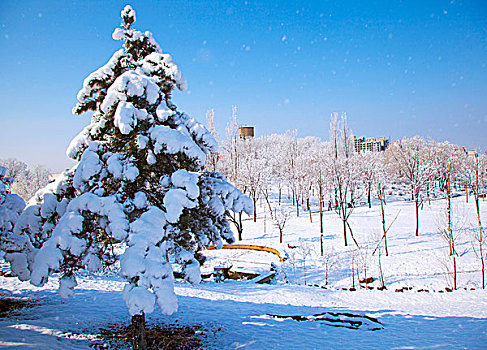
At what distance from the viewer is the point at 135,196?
19.6 feet

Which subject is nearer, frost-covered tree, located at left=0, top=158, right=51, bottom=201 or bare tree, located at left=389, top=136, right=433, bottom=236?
bare tree, located at left=389, top=136, right=433, bottom=236

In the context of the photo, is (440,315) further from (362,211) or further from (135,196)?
(362,211)

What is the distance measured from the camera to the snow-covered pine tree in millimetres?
5191

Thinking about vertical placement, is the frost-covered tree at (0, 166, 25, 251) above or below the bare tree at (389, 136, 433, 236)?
below

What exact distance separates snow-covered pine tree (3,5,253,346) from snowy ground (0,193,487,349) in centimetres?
268

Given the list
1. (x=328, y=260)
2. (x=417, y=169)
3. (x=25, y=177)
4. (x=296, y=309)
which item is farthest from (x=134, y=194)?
(x=25, y=177)

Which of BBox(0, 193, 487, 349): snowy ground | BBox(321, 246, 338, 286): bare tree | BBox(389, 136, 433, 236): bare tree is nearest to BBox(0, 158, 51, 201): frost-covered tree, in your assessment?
BBox(0, 193, 487, 349): snowy ground

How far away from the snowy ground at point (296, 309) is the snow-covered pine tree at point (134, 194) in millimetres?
2679

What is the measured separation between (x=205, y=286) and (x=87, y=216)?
32.2 feet

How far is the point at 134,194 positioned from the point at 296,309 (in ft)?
27.3

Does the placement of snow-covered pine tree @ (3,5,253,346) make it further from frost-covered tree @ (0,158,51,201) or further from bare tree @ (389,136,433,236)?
frost-covered tree @ (0,158,51,201)

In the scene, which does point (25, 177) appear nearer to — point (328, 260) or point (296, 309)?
point (328, 260)

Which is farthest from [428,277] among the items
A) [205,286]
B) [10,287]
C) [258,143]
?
[258,143]

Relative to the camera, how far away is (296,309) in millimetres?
11367
